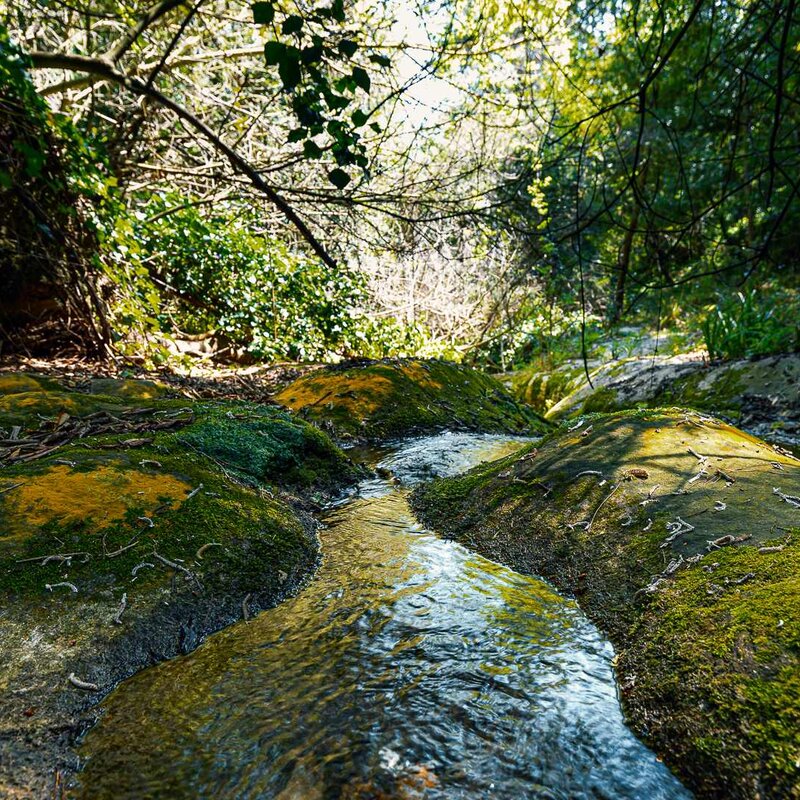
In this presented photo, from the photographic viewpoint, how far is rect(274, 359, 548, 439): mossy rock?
4648 millimetres

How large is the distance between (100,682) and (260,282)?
7.39 metres

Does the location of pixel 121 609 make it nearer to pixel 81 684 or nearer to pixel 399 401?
pixel 81 684

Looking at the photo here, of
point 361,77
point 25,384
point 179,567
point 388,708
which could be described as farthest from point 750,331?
point 25,384

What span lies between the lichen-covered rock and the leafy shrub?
1.01 feet

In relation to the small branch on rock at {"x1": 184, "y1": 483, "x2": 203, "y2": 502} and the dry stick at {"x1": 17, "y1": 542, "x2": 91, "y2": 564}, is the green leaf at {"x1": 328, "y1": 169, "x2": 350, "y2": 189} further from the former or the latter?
the dry stick at {"x1": 17, "y1": 542, "x2": 91, "y2": 564}

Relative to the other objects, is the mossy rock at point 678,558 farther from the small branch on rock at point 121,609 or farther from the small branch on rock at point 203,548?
the small branch on rock at point 121,609

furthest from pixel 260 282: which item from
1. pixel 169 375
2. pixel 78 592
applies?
pixel 78 592

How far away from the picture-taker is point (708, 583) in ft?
5.17

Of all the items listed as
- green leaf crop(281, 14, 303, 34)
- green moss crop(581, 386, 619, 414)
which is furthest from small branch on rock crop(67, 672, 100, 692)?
green moss crop(581, 386, 619, 414)

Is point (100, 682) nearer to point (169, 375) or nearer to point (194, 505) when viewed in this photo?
point (194, 505)

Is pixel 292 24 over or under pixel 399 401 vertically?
over

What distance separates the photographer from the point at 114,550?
1823 mm

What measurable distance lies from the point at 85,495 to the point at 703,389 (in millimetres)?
5679

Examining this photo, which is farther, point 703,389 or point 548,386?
point 548,386
